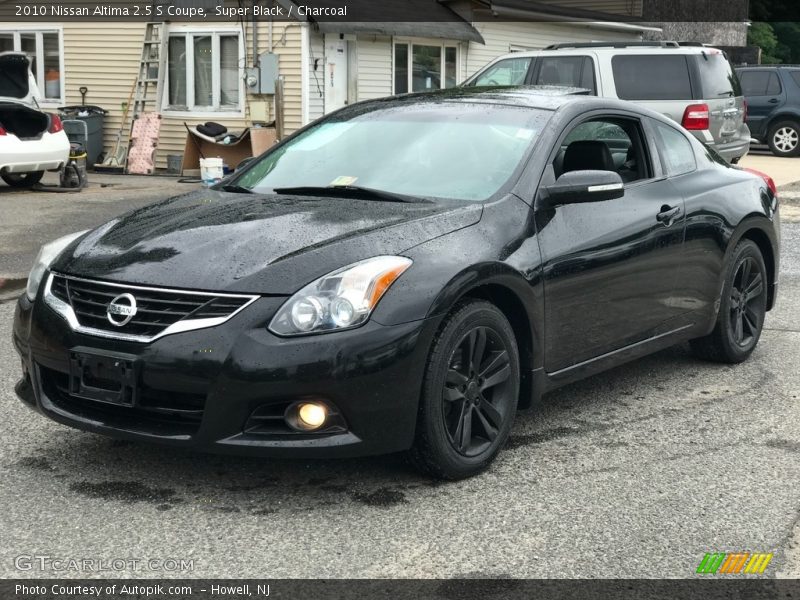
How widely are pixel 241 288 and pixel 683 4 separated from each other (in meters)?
37.8

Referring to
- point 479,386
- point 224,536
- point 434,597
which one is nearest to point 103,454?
point 224,536

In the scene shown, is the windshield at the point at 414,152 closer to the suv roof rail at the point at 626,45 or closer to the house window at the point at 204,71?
the suv roof rail at the point at 626,45

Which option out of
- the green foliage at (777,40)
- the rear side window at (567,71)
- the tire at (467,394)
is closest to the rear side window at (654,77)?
the rear side window at (567,71)

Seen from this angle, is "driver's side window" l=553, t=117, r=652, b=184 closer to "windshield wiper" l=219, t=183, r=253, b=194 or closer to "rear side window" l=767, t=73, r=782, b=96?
"windshield wiper" l=219, t=183, r=253, b=194

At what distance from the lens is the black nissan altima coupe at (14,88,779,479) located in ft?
13.1

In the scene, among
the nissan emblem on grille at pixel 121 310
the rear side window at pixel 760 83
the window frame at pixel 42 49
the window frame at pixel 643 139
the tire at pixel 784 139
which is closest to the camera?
the nissan emblem on grille at pixel 121 310

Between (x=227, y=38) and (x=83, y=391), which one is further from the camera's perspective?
(x=227, y=38)

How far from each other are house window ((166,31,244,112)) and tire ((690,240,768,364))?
579 inches

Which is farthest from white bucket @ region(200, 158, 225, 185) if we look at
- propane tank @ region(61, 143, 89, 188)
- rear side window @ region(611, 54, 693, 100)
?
rear side window @ region(611, 54, 693, 100)

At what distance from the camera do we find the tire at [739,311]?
20.9ft

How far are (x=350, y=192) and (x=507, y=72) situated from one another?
10.3 meters

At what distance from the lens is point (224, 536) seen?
388cm

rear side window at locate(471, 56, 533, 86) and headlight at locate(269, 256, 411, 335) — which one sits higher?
rear side window at locate(471, 56, 533, 86)

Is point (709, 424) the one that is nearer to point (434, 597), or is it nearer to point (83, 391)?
point (434, 597)
